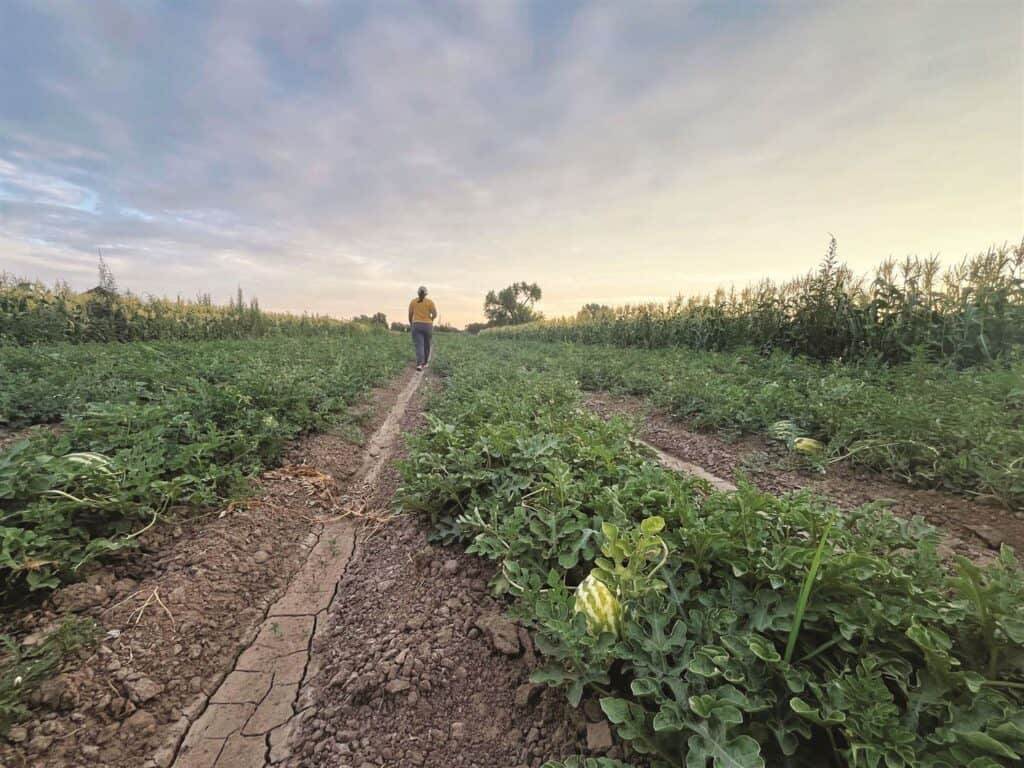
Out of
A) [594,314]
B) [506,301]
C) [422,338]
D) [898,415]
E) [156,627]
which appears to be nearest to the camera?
Result: [156,627]

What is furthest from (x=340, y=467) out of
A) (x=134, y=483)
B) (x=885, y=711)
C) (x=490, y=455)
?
(x=885, y=711)

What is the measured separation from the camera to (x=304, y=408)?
441 centimetres

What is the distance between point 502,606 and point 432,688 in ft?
1.40

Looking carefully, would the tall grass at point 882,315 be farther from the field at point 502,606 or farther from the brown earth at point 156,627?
the brown earth at point 156,627

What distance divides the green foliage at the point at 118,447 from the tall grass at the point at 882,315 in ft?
24.5

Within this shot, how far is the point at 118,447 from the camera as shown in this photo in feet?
9.18

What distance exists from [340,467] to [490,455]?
6.13 ft

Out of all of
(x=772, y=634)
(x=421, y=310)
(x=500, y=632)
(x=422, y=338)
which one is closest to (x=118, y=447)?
(x=500, y=632)

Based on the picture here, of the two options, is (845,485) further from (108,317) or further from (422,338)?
(108,317)

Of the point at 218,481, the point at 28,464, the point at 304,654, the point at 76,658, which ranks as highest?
the point at 28,464

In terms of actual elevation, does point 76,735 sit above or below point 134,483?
below

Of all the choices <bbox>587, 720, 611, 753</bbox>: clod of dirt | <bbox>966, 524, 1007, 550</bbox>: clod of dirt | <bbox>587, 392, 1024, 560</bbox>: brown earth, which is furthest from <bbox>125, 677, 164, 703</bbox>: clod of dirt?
<bbox>966, 524, 1007, 550</bbox>: clod of dirt

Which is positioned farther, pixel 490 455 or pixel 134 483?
pixel 490 455

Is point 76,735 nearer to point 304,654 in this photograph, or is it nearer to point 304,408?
point 304,654
